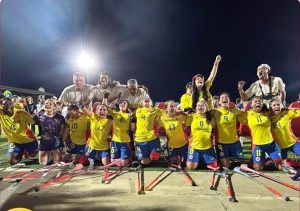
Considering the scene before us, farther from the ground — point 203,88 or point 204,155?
point 203,88

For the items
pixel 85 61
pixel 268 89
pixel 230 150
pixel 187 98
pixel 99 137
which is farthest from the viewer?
pixel 187 98

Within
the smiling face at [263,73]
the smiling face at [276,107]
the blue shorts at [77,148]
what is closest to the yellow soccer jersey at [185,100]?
the smiling face at [263,73]

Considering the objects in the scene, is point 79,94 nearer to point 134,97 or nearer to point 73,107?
point 73,107

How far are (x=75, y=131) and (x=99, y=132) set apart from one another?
0.54 meters

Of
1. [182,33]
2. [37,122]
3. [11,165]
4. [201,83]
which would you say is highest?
[182,33]

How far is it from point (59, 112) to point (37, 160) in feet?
3.46

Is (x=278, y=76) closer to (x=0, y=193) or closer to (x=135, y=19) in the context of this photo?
(x=135, y=19)

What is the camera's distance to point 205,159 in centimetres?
562

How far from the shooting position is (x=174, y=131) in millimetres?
5859

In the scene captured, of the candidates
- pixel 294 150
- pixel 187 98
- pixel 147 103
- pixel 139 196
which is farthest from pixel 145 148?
pixel 294 150

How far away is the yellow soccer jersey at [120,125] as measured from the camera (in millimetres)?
5836

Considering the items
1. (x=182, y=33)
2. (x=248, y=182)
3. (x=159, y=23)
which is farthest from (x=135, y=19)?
(x=248, y=182)

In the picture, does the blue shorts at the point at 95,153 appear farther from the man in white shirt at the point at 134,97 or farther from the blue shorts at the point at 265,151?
the blue shorts at the point at 265,151

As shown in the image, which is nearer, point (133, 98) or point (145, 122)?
point (145, 122)
